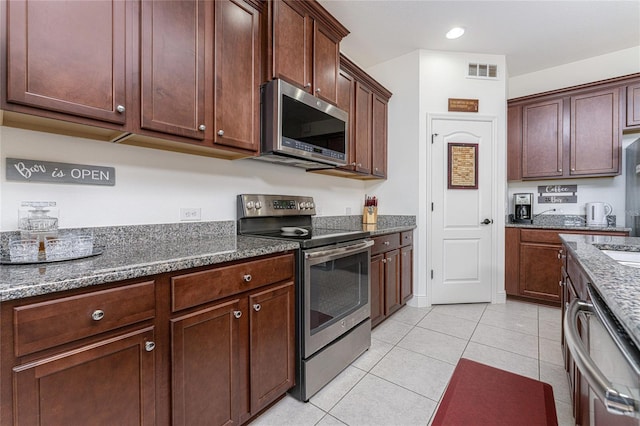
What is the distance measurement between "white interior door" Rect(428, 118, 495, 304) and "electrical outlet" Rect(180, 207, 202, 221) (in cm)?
250

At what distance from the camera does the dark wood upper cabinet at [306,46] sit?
183 centimetres

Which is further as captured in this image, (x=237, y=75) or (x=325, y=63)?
(x=325, y=63)

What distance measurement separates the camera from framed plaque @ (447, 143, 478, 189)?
10.7 feet

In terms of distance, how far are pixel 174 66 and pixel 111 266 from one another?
101 centimetres

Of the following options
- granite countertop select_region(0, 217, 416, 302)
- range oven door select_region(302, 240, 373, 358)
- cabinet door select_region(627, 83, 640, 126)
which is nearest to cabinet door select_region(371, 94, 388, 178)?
range oven door select_region(302, 240, 373, 358)

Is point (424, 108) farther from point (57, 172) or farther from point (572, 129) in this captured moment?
point (57, 172)

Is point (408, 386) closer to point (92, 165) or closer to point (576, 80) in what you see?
point (92, 165)

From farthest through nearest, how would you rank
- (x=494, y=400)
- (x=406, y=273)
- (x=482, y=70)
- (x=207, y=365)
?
(x=482, y=70), (x=406, y=273), (x=494, y=400), (x=207, y=365)

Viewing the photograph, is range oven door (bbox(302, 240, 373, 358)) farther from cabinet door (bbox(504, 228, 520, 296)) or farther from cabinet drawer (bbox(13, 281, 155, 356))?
cabinet door (bbox(504, 228, 520, 296))

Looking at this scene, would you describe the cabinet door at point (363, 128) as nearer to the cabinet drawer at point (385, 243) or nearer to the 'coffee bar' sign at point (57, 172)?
the cabinet drawer at point (385, 243)

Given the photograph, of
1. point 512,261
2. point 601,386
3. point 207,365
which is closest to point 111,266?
point 207,365

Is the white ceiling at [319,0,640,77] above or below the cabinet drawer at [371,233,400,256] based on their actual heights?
above

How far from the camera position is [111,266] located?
0.98 meters

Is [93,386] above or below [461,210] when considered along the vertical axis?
below
